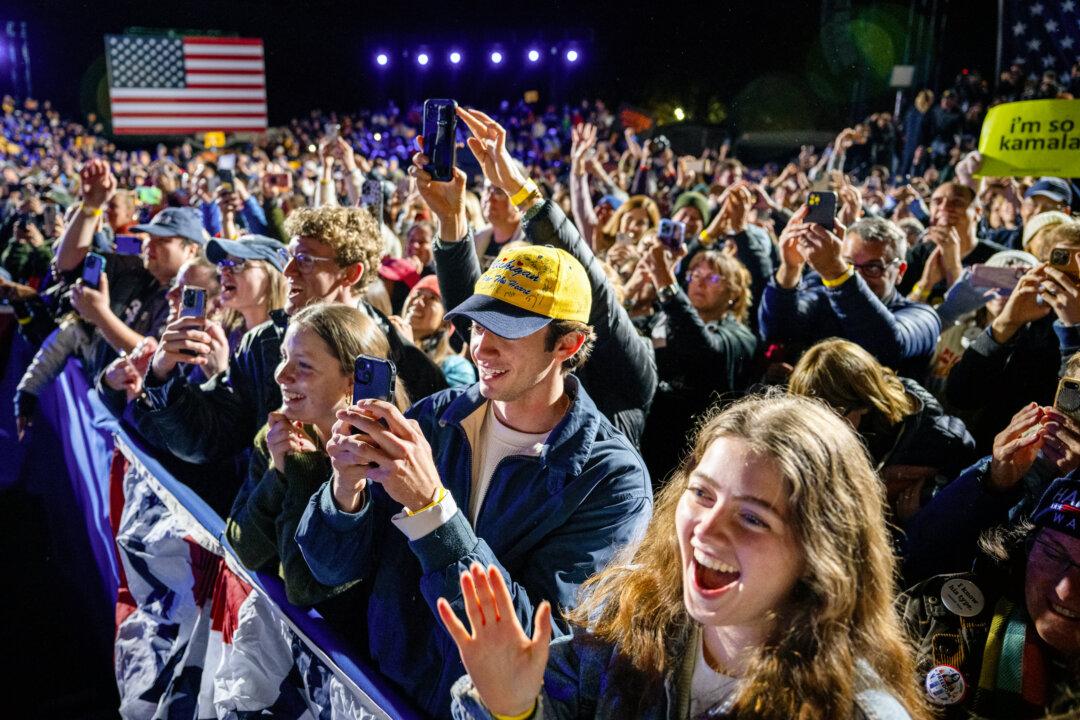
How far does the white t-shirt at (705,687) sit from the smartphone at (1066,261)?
206 centimetres

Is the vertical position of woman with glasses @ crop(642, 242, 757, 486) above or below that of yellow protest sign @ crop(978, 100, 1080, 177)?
below

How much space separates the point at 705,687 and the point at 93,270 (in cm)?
322

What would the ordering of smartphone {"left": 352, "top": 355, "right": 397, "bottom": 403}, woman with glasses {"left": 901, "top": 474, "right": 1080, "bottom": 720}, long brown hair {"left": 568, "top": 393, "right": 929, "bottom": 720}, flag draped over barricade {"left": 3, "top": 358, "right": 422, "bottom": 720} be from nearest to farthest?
long brown hair {"left": 568, "top": 393, "right": 929, "bottom": 720}
woman with glasses {"left": 901, "top": 474, "right": 1080, "bottom": 720}
smartphone {"left": 352, "top": 355, "right": 397, "bottom": 403}
flag draped over barricade {"left": 3, "top": 358, "right": 422, "bottom": 720}

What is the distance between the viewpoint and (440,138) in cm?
291

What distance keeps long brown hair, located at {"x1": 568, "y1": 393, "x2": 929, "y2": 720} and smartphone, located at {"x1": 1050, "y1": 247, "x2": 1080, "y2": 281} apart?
5.74ft

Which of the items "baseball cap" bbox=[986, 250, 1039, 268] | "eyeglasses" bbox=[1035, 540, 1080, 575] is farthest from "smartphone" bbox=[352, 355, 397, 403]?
"baseball cap" bbox=[986, 250, 1039, 268]

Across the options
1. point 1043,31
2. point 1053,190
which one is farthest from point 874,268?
point 1043,31

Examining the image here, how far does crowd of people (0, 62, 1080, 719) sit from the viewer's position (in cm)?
134

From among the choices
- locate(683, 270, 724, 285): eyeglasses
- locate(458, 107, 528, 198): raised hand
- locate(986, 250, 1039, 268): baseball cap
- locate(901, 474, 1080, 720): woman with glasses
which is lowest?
locate(901, 474, 1080, 720): woman with glasses

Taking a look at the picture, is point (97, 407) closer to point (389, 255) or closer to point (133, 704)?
point (133, 704)

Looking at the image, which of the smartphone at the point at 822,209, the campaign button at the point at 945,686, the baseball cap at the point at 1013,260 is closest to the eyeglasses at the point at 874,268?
the baseball cap at the point at 1013,260

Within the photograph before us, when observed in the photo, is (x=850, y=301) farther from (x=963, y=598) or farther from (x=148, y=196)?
(x=148, y=196)

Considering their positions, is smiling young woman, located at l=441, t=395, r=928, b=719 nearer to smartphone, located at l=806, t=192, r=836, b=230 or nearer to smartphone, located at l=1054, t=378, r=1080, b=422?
smartphone, located at l=1054, t=378, r=1080, b=422

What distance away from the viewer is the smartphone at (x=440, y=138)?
2908 mm
